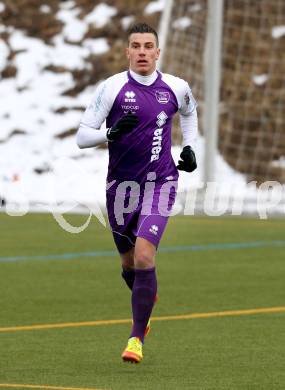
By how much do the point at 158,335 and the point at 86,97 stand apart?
2321cm

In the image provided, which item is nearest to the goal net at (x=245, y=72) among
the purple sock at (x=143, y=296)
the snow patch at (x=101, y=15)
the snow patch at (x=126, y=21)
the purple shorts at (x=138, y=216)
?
the snow patch at (x=126, y=21)

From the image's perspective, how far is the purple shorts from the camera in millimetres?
9977

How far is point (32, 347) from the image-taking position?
33.9 feet

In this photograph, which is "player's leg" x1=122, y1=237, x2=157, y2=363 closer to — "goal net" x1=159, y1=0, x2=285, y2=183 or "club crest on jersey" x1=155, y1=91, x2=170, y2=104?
"club crest on jersey" x1=155, y1=91, x2=170, y2=104

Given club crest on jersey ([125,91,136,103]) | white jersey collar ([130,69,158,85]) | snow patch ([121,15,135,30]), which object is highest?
white jersey collar ([130,69,158,85])

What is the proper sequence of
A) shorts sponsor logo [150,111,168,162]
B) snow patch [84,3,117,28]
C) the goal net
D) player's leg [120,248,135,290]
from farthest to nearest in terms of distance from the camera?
1. snow patch [84,3,117,28]
2. the goal net
3. player's leg [120,248,135,290]
4. shorts sponsor logo [150,111,168,162]

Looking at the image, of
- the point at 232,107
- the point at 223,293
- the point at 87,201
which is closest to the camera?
the point at 223,293

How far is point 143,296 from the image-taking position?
9.84m

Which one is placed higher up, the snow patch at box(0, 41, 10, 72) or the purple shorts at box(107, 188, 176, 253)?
the purple shorts at box(107, 188, 176, 253)

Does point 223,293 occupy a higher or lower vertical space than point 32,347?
lower

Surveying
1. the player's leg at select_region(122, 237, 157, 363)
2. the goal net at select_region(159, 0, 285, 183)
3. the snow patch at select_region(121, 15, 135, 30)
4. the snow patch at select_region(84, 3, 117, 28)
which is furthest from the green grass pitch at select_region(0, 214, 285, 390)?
the snow patch at select_region(84, 3, 117, 28)

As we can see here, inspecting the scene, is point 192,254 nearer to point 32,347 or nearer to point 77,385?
point 32,347

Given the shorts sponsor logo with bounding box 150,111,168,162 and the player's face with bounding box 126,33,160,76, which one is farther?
the shorts sponsor logo with bounding box 150,111,168,162

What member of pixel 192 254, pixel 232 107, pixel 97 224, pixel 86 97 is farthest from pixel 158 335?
pixel 86 97
